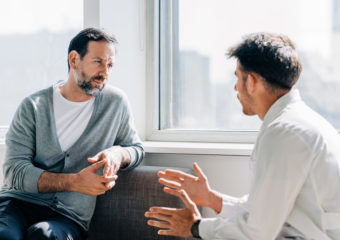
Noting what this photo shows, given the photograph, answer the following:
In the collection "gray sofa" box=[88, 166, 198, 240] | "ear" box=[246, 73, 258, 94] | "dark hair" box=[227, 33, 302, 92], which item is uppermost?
"dark hair" box=[227, 33, 302, 92]

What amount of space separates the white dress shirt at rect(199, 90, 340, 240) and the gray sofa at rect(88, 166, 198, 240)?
2.13ft

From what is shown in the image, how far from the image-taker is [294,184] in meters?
1.18

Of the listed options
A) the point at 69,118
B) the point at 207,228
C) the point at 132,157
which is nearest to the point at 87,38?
the point at 69,118

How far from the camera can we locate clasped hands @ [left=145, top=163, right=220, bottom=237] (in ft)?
4.58

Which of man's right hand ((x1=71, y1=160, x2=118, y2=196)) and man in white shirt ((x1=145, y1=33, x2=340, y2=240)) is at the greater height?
man in white shirt ((x1=145, y1=33, x2=340, y2=240))

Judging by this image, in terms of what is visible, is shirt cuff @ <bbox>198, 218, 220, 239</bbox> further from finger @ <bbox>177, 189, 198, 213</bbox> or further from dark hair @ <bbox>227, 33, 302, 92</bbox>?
dark hair @ <bbox>227, 33, 302, 92</bbox>

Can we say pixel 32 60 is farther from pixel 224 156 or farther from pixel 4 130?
pixel 224 156

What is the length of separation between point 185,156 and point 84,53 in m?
0.71

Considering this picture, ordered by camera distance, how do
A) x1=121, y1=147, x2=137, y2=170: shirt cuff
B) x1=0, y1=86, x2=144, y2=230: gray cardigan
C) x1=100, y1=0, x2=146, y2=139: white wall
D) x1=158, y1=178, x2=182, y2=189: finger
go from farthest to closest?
x1=100, y1=0, x2=146, y2=139: white wall → x1=121, y1=147, x2=137, y2=170: shirt cuff → x1=0, y1=86, x2=144, y2=230: gray cardigan → x1=158, y1=178, x2=182, y2=189: finger

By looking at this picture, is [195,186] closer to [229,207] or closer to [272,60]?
[229,207]

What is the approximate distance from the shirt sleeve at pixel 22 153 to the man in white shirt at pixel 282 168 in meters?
0.68

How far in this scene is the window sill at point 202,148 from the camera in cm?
201

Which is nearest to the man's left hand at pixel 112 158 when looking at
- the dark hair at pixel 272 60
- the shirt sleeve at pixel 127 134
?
the shirt sleeve at pixel 127 134

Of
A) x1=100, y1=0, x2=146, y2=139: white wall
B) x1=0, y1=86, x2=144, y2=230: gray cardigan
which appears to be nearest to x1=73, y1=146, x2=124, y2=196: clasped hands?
x1=0, y1=86, x2=144, y2=230: gray cardigan
